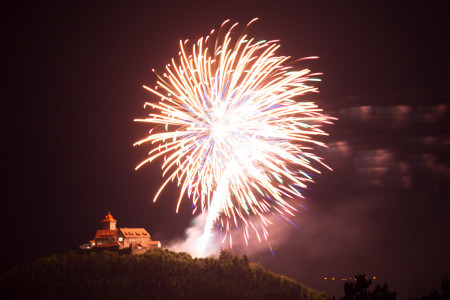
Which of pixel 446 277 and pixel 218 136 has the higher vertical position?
pixel 218 136

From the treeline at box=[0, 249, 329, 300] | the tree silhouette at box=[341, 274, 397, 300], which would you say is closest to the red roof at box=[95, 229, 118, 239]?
the treeline at box=[0, 249, 329, 300]

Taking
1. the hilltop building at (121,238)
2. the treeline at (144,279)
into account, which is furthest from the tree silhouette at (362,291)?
the hilltop building at (121,238)

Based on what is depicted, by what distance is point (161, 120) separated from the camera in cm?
5962

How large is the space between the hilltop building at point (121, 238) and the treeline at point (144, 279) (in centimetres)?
461

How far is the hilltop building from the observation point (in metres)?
87.8

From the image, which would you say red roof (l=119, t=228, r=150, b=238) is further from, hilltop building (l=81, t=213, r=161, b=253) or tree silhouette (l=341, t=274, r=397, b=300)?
tree silhouette (l=341, t=274, r=397, b=300)

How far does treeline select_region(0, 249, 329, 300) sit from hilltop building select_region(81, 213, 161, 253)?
461 centimetres

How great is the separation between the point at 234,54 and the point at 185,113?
9.63 meters

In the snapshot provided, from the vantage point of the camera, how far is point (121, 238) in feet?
291

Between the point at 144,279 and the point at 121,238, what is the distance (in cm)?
1670

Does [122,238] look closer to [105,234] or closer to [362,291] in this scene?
[105,234]

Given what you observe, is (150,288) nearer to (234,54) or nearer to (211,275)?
(211,275)

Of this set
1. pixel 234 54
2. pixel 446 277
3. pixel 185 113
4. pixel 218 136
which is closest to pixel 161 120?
pixel 185 113

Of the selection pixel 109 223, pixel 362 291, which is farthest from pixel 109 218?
pixel 362 291
